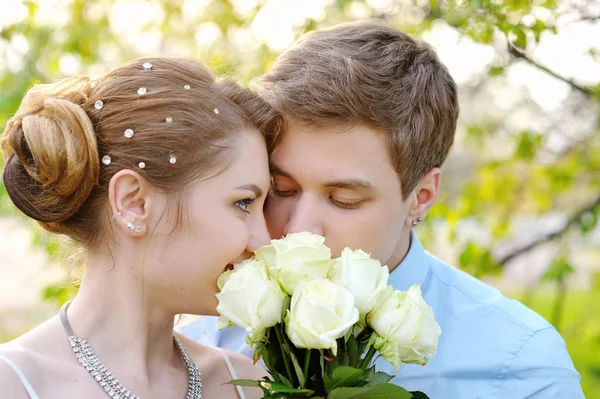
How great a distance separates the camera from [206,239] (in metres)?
2.68

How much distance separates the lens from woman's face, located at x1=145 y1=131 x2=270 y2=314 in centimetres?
268

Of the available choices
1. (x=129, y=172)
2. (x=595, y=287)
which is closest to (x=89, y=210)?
(x=129, y=172)

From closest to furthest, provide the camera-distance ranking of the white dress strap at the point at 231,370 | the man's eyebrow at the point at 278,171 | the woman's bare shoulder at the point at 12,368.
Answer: the woman's bare shoulder at the point at 12,368 → the white dress strap at the point at 231,370 → the man's eyebrow at the point at 278,171

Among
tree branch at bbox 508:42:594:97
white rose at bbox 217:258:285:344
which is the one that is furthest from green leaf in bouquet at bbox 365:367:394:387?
tree branch at bbox 508:42:594:97

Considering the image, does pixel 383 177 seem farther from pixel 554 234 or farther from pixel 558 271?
pixel 554 234

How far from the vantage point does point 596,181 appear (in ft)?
16.8

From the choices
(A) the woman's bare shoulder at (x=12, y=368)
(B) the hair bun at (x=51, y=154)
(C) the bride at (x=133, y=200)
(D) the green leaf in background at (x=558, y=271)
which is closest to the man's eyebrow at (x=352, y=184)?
(C) the bride at (x=133, y=200)

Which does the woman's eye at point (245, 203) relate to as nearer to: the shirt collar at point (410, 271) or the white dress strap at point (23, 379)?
the white dress strap at point (23, 379)

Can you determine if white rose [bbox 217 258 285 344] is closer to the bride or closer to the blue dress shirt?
the bride

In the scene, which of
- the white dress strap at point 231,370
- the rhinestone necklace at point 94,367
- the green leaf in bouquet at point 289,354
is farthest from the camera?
the white dress strap at point 231,370

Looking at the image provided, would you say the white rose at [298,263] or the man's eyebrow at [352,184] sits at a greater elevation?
the white rose at [298,263]

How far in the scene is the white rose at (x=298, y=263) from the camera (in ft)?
7.58

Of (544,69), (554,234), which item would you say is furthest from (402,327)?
(554,234)

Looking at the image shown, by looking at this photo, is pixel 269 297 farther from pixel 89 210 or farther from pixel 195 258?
pixel 89 210
